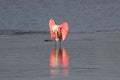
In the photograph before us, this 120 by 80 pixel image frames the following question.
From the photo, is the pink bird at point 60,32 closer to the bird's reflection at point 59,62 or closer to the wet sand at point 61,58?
the wet sand at point 61,58

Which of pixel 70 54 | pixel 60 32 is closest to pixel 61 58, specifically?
pixel 70 54

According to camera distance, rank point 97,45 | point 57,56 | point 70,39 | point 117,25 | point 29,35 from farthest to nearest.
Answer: point 117,25 → point 29,35 → point 70,39 → point 97,45 → point 57,56

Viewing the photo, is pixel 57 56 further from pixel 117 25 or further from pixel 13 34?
pixel 117 25

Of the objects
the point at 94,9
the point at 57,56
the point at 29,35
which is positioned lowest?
the point at 57,56

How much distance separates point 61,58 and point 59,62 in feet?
3.65

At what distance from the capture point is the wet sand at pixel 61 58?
17797 millimetres

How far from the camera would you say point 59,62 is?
20562mm

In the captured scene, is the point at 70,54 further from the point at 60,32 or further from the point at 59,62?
the point at 60,32

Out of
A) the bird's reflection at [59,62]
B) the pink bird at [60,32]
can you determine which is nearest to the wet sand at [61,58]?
the bird's reflection at [59,62]

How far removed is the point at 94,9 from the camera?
194 ft

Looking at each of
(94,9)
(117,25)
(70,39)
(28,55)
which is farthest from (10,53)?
(94,9)

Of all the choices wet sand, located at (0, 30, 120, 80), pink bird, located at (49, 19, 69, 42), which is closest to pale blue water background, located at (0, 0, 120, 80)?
wet sand, located at (0, 30, 120, 80)

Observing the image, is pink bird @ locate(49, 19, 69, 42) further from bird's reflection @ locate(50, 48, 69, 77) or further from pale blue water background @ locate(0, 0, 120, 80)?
bird's reflection @ locate(50, 48, 69, 77)

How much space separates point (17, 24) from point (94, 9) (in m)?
18.4
